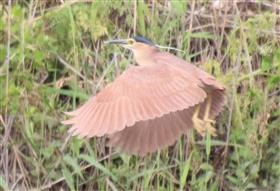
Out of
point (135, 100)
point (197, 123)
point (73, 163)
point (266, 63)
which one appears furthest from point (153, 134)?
point (266, 63)

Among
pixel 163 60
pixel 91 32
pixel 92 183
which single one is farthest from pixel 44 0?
pixel 163 60

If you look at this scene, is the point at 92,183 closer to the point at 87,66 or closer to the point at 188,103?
the point at 87,66

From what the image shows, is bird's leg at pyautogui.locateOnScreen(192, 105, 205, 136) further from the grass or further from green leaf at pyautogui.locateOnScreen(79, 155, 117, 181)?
green leaf at pyautogui.locateOnScreen(79, 155, 117, 181)

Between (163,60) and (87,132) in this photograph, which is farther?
(163,60)

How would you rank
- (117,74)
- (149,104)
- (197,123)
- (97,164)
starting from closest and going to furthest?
(149,104), (197,123), (97,164), (117,74)

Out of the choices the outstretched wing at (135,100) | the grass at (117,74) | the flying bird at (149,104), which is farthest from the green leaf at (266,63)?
the outstretched wing at (135,100)

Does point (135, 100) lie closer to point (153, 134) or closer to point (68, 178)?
point (153, 134)
